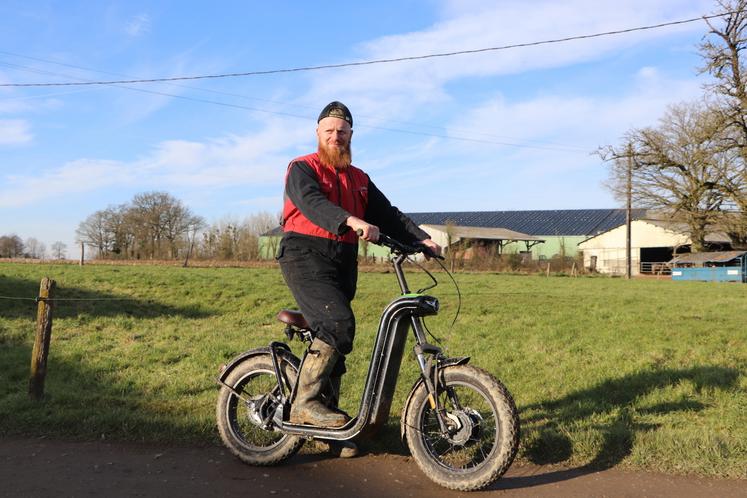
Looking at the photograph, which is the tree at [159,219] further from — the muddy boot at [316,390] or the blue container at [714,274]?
the muddy boot at [316,390]

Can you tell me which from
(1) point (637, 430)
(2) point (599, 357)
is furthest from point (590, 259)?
(1) point (637, 430)

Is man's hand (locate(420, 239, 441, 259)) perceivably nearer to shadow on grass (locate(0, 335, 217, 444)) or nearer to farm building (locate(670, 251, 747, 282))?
shadow on grass (locate(0, 335, 217, 444))

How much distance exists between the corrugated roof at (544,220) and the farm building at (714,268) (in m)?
29.4

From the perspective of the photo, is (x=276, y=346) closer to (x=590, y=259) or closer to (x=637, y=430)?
(x=637, y=430)

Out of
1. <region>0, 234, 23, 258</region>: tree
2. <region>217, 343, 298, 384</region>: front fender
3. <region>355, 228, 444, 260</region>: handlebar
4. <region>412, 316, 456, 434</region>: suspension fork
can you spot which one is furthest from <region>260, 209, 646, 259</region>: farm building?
<region>412, 316, 456, 434</region>: suspension fork

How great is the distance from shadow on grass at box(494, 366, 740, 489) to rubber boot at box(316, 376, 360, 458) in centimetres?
→ 102

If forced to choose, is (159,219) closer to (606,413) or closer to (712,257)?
(712,257)

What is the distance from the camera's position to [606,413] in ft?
17.9

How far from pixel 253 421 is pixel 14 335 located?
893 cm

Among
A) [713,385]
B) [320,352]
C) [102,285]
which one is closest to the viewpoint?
[320,352]

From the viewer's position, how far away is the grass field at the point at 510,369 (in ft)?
14.5

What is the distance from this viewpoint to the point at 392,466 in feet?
13.2

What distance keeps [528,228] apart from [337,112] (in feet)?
275

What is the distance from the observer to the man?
12.5ft
